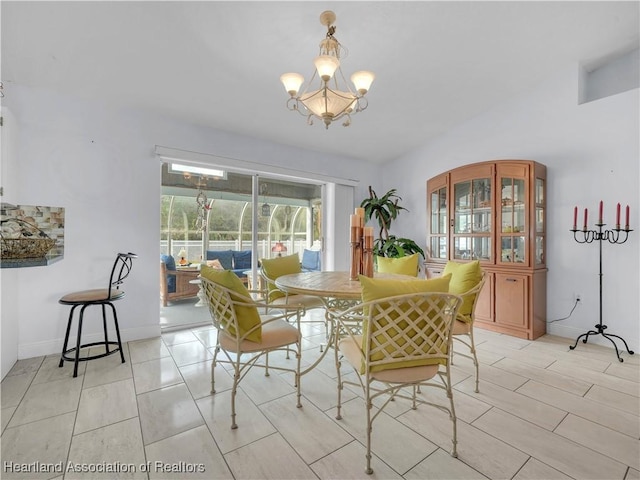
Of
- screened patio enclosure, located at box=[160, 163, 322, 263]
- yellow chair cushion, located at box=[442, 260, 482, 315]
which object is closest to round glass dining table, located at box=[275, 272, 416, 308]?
yellow chair cushion, located at box=[442, 260, 482, 315]

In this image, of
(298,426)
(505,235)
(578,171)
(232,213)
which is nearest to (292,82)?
(298,426)

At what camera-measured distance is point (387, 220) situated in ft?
15.1

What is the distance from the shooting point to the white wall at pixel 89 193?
2590mm

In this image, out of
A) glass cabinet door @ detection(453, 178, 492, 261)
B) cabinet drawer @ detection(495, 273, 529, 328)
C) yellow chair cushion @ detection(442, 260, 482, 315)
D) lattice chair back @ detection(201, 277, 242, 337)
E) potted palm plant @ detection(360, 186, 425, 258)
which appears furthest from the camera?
potted palm plant @ detection(360, 186, 425, 258)

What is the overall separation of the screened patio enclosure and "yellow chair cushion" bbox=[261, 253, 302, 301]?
111 cm

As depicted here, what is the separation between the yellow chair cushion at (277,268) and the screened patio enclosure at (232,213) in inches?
43.8

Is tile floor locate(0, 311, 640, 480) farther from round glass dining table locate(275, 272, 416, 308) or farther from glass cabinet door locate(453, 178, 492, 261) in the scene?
glass cabinet door locate(453, 178, 492, 261)

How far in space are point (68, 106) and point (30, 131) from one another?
379 millimetres

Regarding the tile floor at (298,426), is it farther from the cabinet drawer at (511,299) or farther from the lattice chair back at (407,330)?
the cabinet drawer at (511,299)

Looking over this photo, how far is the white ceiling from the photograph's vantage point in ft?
6.94

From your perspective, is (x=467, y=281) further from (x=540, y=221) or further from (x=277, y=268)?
(x=540, y=221)

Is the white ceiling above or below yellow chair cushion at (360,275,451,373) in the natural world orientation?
above

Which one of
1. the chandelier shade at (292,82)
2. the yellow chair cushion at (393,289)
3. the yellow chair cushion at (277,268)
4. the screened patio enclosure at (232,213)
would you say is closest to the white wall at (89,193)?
the screened patio enclosure at (232,213)

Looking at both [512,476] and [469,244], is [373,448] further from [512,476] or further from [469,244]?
[469,244]
